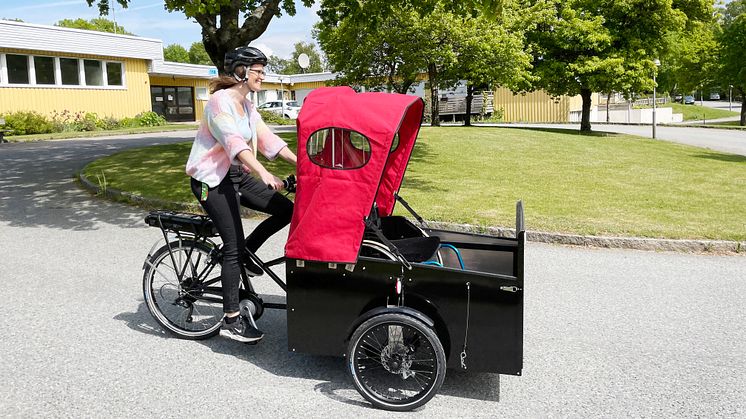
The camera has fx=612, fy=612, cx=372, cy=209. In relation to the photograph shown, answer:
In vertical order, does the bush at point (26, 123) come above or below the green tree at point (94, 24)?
below

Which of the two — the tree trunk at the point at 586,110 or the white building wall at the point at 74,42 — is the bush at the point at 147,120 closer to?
the white building wall at the point at 74,42

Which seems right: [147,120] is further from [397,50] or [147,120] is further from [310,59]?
[310,59]

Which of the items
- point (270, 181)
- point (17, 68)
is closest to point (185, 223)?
point (270, 181)

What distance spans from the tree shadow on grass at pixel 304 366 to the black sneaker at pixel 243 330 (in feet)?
0.49

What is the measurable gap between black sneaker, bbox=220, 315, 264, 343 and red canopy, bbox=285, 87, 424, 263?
0.81 meters

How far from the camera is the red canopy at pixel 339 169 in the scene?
3.69 meters

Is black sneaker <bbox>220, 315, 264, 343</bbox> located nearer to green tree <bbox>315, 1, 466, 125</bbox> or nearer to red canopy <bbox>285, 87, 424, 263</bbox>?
red canopy <bbox>285, 87, 424, 263</bbox>

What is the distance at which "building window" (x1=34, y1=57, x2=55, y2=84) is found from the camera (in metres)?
30.6

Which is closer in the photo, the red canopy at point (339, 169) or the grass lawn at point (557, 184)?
the red canopy at point (339, 169)

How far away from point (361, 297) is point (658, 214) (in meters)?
7.16

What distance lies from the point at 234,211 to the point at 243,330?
0.85 metres

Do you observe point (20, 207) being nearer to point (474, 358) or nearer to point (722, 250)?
point (474, 358)

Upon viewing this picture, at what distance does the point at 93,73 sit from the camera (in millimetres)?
33438

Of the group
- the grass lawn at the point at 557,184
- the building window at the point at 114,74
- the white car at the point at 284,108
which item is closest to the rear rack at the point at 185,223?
the grass lawn at the point at 557,184
